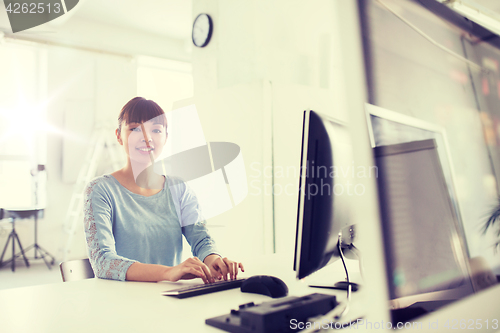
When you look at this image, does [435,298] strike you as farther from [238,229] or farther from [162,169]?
[162,169]

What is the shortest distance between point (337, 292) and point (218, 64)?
2449 millimetres

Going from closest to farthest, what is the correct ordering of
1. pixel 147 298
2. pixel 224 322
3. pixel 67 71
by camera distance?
pixel 224 322, pixel 147 298, pixel 67 71

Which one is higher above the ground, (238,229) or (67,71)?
(67,71)

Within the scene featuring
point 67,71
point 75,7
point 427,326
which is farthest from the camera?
point 67,71

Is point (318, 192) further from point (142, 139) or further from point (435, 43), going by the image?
point (142, 139)

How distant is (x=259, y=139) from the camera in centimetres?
234

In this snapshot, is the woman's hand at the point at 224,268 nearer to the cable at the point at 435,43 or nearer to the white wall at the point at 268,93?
the cable at the point at 435,43

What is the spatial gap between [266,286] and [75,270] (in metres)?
0.86

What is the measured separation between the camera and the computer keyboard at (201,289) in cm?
79

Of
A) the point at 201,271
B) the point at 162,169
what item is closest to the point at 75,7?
the point at 162,169

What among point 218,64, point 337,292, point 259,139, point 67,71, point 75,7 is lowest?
point 337,292

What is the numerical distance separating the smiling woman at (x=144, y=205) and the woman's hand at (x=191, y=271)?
15cm

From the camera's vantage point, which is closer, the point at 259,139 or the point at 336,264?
the point at 336,264

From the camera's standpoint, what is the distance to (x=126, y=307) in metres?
0.71
